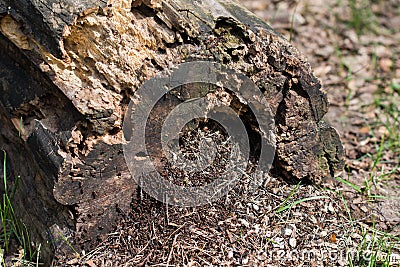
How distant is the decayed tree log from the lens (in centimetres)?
212

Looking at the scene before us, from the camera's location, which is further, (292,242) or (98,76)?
(292,242)

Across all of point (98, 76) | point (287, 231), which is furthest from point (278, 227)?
point (98, 76)

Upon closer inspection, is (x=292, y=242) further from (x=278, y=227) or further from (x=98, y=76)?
(x=98, y=76)

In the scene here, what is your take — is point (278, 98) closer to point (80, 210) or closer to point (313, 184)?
point (313, 184)

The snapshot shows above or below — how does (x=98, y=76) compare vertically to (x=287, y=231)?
above

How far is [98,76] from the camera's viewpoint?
2.17m

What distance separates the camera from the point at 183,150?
243cm

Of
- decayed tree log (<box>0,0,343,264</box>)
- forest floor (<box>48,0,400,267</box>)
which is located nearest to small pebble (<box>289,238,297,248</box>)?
forest floor (<box>48,0,400,267</box>)

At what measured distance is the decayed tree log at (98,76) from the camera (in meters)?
2.12

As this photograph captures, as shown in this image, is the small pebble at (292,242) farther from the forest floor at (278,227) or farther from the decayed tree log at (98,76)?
the decayed tree log at (98,76)

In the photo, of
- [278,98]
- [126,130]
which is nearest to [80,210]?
[126,130]

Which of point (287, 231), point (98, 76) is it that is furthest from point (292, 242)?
point (98, 76)

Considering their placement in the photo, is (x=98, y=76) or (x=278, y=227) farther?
(x=278, y=227)

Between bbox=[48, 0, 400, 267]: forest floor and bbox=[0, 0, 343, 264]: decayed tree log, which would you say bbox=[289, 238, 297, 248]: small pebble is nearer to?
bbox=[48, 0, 400, 267]: forest floor
